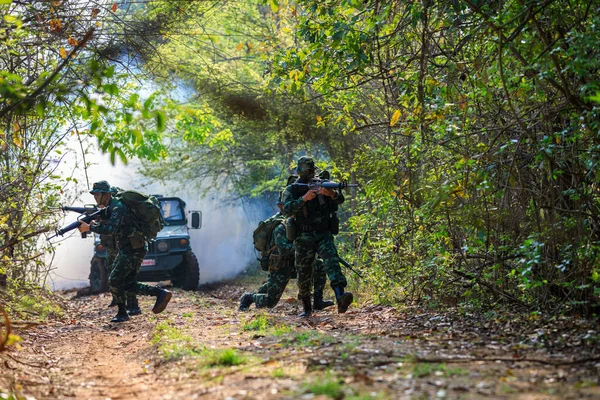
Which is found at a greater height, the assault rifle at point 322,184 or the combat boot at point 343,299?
the assault rifle at point 322,184

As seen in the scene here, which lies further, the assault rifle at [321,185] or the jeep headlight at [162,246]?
the jeep headlight at [162,246]

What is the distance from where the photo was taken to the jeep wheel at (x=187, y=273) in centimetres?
1648

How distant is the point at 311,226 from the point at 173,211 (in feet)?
28.8

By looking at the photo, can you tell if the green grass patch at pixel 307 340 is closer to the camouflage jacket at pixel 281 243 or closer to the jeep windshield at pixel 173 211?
the camouflage jacket at pixel 281 243

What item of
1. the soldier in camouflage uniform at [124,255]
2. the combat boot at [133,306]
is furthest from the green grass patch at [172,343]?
the combat boot at [133,306]

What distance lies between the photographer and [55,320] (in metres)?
10.5

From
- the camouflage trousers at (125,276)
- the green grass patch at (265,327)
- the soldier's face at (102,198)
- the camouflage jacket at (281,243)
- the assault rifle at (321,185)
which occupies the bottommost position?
the green grass patch at (265,327)

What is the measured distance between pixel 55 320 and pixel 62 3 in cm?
460

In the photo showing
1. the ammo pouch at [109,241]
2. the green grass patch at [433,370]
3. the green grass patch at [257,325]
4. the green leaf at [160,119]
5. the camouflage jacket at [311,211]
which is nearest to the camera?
→ the green grass patch at [433,370]

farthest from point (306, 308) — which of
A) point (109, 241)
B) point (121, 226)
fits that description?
point (109, 241)

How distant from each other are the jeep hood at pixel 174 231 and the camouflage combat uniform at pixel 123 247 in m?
5.81

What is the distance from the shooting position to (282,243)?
34.0 ft

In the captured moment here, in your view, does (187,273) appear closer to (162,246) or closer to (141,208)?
(162,246)

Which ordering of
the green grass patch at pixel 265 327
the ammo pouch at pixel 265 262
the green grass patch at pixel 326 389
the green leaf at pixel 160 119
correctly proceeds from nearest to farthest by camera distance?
the green grass patch at pixel 326 389, the green leaf at pixel 160 119, the green grass patch at pixel 265 327, the ammo pouch at pixel 265 262
